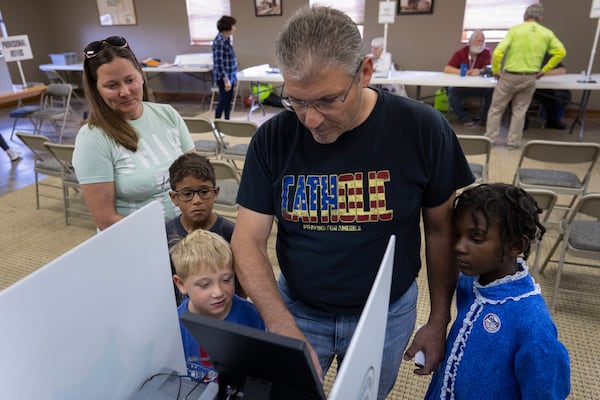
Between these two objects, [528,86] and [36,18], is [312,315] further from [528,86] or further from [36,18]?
[36,18]

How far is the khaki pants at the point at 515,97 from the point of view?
183 inches

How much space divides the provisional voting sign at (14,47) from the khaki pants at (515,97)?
5.44m

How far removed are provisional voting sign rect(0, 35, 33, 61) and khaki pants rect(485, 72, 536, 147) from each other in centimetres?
544

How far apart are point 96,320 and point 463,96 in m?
6.42

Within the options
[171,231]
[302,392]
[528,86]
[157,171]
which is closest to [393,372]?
[302,392]

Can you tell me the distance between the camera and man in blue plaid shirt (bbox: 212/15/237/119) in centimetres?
546

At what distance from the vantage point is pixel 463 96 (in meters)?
6.14

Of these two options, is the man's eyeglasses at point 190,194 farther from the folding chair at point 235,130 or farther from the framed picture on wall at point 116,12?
the framed picture on wall at point 116,12

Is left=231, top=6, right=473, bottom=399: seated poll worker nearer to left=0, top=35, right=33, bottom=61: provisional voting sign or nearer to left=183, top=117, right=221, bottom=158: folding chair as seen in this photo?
left=183, top=117, right=221, bottom=158: folding chair

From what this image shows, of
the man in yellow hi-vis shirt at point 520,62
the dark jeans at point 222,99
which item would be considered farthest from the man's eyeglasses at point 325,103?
the dark jeans at point 222,99

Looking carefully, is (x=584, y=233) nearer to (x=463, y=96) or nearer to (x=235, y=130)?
(x=235, y=130)

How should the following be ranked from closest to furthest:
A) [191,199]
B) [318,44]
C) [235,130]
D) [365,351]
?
[365,351]
[318,44]
[191,199]
[235,130]

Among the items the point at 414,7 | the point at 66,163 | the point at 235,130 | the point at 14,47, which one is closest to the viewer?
the point at 66,163

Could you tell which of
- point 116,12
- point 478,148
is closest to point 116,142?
point 478,148
